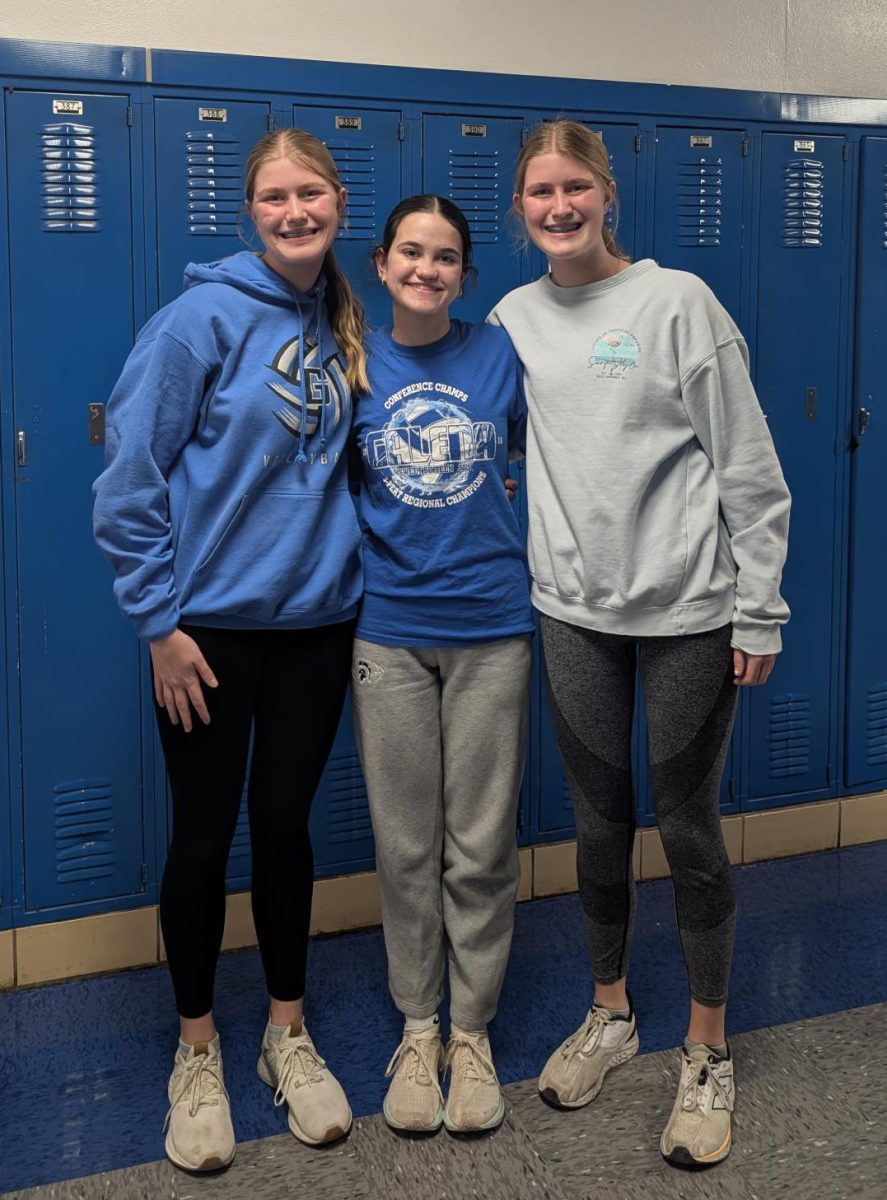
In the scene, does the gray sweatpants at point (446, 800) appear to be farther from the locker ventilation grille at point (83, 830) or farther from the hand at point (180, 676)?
the locker ventilation grille at point (83, 830)

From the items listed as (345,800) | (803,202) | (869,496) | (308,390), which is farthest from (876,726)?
(308,390)

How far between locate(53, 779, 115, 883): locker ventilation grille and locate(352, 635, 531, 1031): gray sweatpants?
32.1 inches

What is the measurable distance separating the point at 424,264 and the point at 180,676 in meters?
0.77

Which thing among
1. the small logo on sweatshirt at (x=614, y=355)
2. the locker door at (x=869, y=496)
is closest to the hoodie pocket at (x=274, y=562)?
the small logo on sweatshirt at (x=614, y=355)

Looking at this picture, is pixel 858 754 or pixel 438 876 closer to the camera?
pixel 438 876

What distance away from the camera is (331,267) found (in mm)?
1953

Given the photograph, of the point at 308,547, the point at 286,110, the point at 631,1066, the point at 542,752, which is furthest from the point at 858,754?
the point at 286,110

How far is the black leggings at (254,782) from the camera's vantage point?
1.87m

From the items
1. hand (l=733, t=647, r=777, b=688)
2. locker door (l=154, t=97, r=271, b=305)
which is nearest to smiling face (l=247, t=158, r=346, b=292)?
locker door (l=154, t=97, r=271, b=305)

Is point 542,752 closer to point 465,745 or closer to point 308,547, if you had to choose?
point 465,745

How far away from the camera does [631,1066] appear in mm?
2150

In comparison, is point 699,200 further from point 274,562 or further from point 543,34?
point 274,562

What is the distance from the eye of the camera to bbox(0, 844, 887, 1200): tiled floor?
1850 millimetres

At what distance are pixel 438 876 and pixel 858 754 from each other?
1685 millimetres
